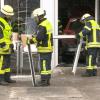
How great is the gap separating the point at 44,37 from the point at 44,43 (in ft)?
0.54

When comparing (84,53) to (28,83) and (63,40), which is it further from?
(28,83)

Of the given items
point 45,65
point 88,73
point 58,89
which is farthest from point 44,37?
point 88,73

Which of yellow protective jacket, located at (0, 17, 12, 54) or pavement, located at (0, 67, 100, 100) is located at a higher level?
yellow protective jacket, located at (0, 17, 12, 54)

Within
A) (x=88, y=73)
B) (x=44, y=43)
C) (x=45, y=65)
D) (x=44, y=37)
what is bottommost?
(x=88, y=73)

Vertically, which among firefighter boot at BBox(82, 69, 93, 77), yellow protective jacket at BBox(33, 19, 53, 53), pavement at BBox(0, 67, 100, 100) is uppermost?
yellow protective jacket at BBox(33, 19, 53, 53)

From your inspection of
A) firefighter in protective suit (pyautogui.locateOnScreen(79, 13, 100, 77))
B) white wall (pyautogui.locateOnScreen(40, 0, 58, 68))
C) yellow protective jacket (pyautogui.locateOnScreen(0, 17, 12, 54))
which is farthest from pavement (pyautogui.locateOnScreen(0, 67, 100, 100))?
yellow protective jacket (pyautogui.locateOnScreen(0, 17, 12, 54))

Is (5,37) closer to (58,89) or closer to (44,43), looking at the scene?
(44,43)

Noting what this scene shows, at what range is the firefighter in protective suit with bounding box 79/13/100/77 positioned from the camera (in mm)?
12797

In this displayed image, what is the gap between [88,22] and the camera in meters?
12.8

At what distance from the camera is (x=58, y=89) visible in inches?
430

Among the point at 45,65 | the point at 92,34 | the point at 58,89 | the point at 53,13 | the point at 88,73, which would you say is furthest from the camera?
the point at 53,13

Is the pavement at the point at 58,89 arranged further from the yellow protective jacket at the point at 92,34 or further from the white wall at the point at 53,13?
the yellow protective jacket at the point at 92,34

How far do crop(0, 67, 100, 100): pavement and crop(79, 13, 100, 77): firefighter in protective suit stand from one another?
0.28 metres

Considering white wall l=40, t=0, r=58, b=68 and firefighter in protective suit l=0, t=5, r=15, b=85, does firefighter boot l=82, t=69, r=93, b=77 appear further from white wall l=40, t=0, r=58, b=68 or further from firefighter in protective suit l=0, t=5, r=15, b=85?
firefighter in protective suit l=0, t=5, r=15, b=85
